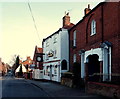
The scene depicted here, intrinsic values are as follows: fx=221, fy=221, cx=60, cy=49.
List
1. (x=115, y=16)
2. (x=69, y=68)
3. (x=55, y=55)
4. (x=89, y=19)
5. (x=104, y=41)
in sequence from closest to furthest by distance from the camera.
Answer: (x=115, y=16) < (x=104, y=41) < (x=89, y=19) < (x=69, y=68) < (x=55, y=55)

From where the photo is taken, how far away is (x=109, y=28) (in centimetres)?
1630

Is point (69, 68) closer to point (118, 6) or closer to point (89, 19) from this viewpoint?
point (89, 19)

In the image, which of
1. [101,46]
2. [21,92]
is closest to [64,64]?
[21,92]

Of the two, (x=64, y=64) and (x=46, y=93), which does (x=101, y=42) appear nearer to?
(x=46, y=93)

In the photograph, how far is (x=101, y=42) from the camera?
1752 centimetres

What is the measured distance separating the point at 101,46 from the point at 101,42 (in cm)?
82

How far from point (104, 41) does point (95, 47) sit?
162cm

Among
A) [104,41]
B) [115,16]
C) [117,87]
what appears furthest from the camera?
[104,41]

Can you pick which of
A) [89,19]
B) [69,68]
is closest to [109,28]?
[89,19]

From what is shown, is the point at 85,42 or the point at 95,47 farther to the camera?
the point at 85,42

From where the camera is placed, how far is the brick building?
15.4 metres

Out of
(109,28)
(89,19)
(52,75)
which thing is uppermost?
(89,19)

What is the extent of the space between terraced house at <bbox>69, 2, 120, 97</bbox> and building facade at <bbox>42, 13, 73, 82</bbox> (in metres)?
5.53

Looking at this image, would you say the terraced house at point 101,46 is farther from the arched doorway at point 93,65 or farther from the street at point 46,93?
the street at point 46,93
